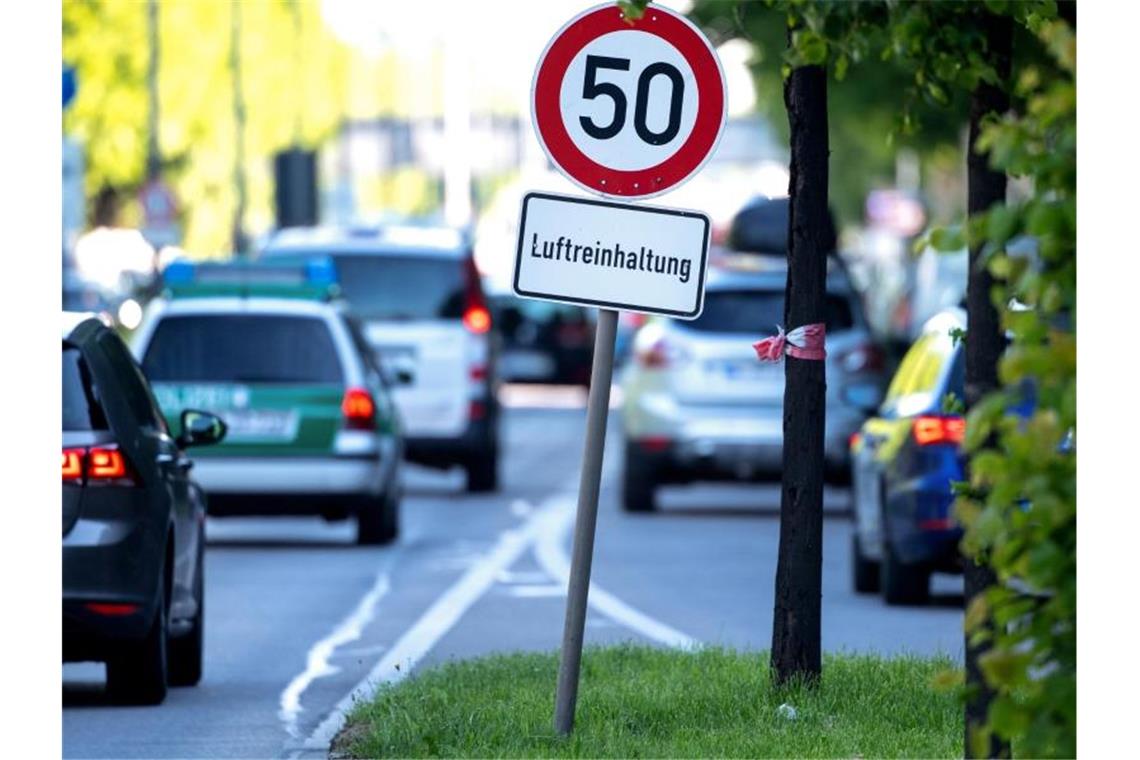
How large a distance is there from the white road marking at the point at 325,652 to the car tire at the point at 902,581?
2.56 m

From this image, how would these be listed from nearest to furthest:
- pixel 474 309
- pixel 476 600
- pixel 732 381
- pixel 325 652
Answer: pixel 325 652 → pixel 476 600 → pixel 732 381 → pixel 474 309

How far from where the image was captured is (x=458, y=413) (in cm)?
2492

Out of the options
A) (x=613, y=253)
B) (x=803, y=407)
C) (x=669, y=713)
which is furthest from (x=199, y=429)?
(x=613, y=253)

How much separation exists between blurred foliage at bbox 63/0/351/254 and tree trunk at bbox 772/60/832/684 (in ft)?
201

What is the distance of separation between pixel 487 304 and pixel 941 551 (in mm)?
10351

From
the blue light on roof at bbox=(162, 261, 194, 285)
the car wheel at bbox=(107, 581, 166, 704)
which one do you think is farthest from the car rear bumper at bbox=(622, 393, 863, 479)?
the car wheel at bbox=(107, 581, 166, 704)

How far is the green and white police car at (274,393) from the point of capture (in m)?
19.9

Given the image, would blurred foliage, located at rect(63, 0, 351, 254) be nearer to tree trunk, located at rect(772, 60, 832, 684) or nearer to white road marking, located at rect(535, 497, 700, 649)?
white road marking, located at rect(535, 497, 700, 649)

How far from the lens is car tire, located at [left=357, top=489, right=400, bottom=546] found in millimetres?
20188

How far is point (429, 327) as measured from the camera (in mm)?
24734

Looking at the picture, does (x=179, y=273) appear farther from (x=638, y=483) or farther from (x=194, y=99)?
(x=194, y=99)

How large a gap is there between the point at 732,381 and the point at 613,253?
13489 mm

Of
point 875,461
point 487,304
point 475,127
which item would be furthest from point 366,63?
point 875,461
